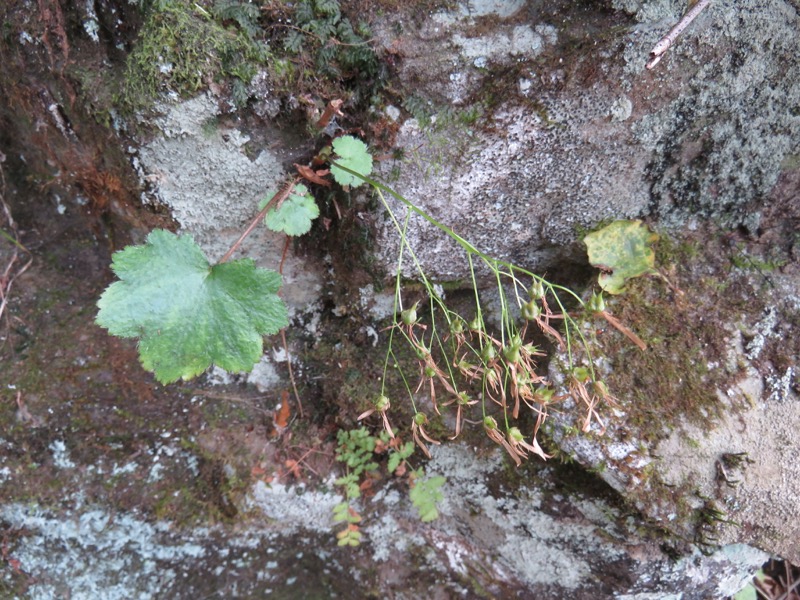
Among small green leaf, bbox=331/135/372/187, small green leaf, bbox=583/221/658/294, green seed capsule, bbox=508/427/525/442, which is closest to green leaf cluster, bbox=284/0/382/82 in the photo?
small green leaf, bbox=331/135/372/187

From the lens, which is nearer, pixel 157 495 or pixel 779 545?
pixel 779 545

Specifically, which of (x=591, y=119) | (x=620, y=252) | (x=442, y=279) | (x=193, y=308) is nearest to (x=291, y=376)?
(x=193, y=308)

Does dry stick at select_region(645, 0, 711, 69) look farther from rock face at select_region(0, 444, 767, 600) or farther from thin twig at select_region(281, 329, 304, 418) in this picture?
thin twig at select_region(281, 329, 304, 418)

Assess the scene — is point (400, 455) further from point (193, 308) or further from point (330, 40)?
point (330, 40)

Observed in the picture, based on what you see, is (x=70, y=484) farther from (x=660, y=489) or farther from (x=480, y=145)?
(x=660, y=489)

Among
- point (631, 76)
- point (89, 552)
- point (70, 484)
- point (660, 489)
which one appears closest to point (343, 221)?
point (631, 76)

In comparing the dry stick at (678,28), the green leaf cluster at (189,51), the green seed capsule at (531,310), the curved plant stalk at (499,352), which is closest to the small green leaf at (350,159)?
the curved plant stalk at (499,352)
